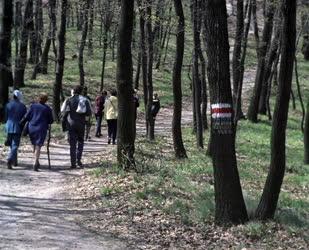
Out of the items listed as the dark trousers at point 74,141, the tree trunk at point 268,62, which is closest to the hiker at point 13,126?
the dark trousers at point 74,141

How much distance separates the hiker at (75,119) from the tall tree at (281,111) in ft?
21.8

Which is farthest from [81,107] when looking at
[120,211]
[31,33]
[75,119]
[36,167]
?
[31,33]

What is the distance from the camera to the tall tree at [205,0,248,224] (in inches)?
356

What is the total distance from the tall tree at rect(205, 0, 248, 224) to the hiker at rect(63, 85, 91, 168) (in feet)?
20.8

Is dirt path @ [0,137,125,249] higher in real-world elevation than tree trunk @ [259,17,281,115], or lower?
lower

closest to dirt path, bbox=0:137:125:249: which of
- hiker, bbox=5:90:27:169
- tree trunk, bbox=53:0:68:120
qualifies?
hiker, bbox=5:90:27:169

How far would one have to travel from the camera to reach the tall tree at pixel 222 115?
29.7 feet

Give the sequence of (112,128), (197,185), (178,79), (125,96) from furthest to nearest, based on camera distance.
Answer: (112,128), (178,79), (125,96), (197,185)

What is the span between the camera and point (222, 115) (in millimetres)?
9117

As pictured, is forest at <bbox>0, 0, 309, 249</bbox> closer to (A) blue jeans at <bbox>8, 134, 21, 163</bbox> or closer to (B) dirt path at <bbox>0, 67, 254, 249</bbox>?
(B) dirt path at <bbox>0, 67, 254, 249</bbox>

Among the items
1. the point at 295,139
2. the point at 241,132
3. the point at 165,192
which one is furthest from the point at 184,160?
the point at 295,139

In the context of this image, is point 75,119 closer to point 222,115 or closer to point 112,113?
point 112,113

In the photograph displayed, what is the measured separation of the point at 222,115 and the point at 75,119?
21.3 feet

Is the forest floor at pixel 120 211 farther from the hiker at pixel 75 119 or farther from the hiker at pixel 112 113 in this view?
the hiker at pixel 112 113
